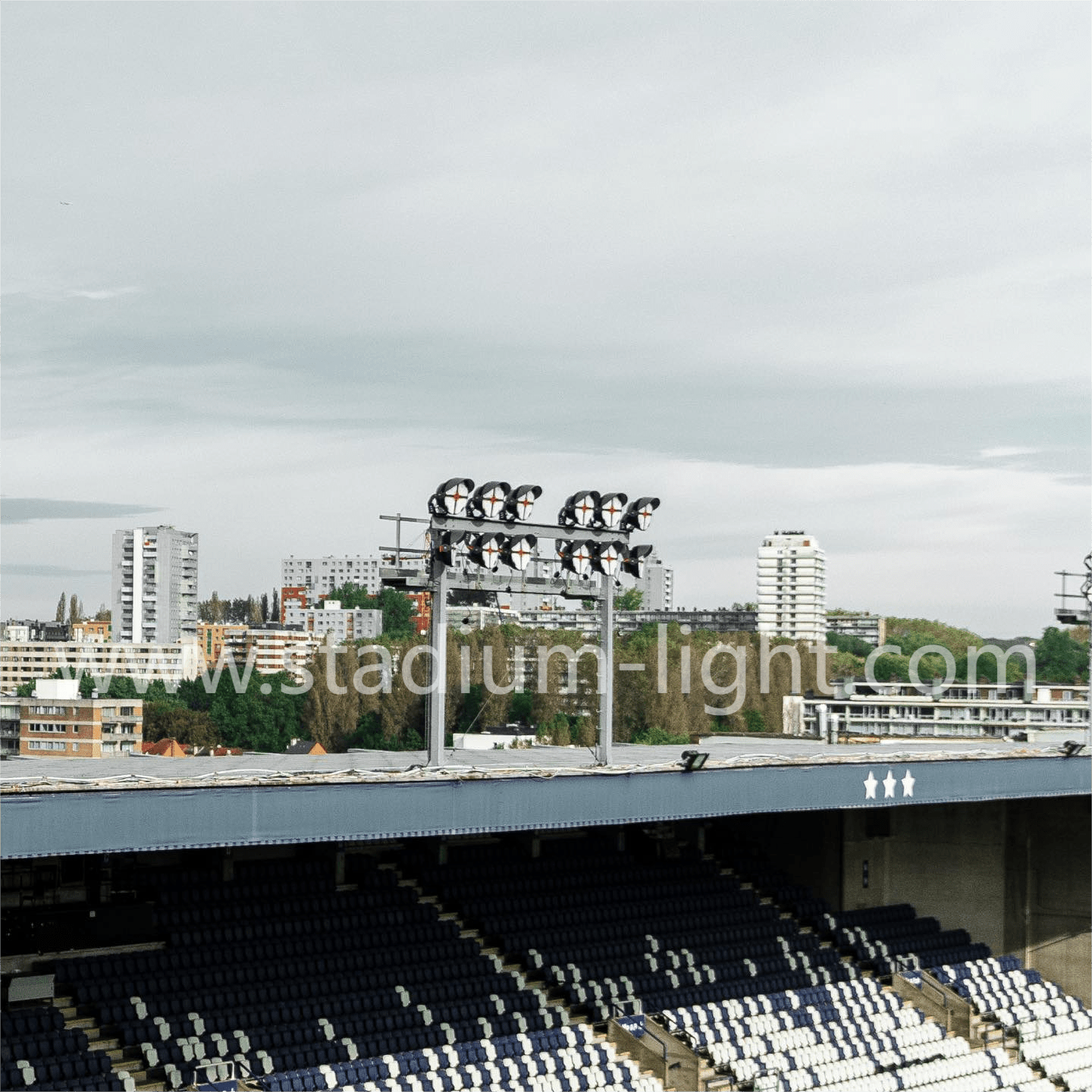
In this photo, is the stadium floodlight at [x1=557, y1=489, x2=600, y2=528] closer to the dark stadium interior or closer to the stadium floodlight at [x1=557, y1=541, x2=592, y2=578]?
the stadium floodlight at [x1=557, y1=541, x2=592, y2=578]

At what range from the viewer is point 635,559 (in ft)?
125

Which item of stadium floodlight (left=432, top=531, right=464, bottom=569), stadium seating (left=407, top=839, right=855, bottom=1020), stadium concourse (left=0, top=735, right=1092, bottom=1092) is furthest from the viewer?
stadium seating (left=407, top=839, right=855, bottom=1020)

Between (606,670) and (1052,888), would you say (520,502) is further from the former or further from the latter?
(1052,888)

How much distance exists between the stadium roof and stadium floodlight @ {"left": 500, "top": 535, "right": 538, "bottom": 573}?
4.68 m

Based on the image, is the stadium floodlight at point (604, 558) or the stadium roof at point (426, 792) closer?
the stadium roof at point (426, 792)

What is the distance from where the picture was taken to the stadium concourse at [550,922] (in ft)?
103

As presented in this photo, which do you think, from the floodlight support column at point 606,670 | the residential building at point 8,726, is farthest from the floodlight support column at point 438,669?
the residential building at point 8,726

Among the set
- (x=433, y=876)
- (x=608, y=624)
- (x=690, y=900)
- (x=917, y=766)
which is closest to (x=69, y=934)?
(x=433, y=876)

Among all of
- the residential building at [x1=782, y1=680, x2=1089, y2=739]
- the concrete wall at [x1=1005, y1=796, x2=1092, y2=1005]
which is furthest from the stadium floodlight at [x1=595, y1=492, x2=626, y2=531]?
the residential building at [x1=782, y1=680, x2=1089, y2=739]

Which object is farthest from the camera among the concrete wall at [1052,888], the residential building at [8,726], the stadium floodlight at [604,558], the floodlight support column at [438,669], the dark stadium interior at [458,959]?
the residential building at [8,726]

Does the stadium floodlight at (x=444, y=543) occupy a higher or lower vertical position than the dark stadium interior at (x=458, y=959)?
higher

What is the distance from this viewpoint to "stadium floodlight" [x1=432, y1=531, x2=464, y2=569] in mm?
35000

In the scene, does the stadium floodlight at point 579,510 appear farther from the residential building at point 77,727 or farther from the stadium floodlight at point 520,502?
the residential building at point 77,727

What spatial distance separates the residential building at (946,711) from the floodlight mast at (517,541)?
124370 millimetres
